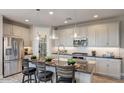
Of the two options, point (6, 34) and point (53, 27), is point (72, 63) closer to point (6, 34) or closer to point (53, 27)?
point (6, 34)

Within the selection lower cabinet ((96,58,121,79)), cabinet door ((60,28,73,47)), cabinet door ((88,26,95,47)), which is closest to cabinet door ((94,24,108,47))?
cabinet door ((88,26,95,47))

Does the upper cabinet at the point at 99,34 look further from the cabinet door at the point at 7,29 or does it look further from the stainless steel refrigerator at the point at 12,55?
the cabinet door at the point at 7,29

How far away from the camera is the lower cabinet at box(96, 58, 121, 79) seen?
16.2ft

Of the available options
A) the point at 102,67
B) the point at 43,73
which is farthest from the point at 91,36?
the point at 43,73

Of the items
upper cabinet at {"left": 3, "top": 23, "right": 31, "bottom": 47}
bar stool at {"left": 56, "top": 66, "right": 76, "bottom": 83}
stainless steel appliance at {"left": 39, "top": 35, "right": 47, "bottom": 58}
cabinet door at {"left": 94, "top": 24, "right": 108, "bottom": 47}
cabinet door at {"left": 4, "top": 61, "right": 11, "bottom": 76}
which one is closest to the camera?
bar stool at {"left": 56, "top": 66, "right": 76, "bottom": 83}

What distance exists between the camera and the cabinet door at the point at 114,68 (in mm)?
4922

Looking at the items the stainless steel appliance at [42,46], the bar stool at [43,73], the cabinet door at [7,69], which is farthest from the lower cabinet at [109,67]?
the cabinet door at [7,69]

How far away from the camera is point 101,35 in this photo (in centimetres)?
571

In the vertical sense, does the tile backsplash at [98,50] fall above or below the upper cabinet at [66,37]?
below

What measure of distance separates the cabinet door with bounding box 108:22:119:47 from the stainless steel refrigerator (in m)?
4.25

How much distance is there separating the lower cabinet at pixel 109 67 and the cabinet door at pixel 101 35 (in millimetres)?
783

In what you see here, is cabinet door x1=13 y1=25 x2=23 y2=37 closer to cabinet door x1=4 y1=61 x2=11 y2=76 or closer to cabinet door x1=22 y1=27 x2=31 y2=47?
cabinet door x1=22 y1=27 x2=31 y2=47
